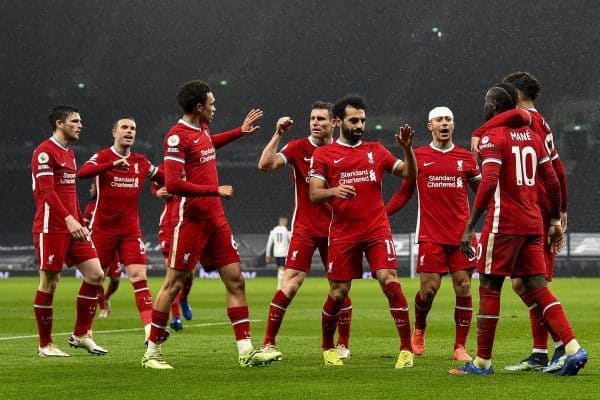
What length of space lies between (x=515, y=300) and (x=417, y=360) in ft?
39.3

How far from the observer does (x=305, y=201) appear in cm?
942

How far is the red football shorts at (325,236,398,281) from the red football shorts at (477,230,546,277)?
0.97m

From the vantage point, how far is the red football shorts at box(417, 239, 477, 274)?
9633mm

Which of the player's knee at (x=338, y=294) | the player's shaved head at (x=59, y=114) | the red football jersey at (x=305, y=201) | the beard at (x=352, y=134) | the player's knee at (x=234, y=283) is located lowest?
the player's knee at (x=338, y=294)

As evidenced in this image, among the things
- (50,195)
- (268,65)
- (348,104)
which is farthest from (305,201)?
(268,65)

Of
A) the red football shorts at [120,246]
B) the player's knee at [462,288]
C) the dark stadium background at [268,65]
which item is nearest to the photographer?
the player's knee at [462,288]

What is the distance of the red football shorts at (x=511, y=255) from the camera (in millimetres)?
7453

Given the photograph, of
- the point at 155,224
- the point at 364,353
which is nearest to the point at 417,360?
the point at 364,353

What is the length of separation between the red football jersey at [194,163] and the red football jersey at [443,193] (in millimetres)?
2137

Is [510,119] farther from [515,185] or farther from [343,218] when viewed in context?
[343,218]

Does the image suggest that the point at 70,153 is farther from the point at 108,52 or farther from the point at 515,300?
the point at 108,52

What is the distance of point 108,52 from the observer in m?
48.5

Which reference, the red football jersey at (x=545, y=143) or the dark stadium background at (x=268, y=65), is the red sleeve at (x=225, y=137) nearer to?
the red football jersey at (x=545, y=143)

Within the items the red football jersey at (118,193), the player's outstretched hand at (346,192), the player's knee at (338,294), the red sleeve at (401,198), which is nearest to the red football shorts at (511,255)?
the player's outstretched hand at (346,192)
